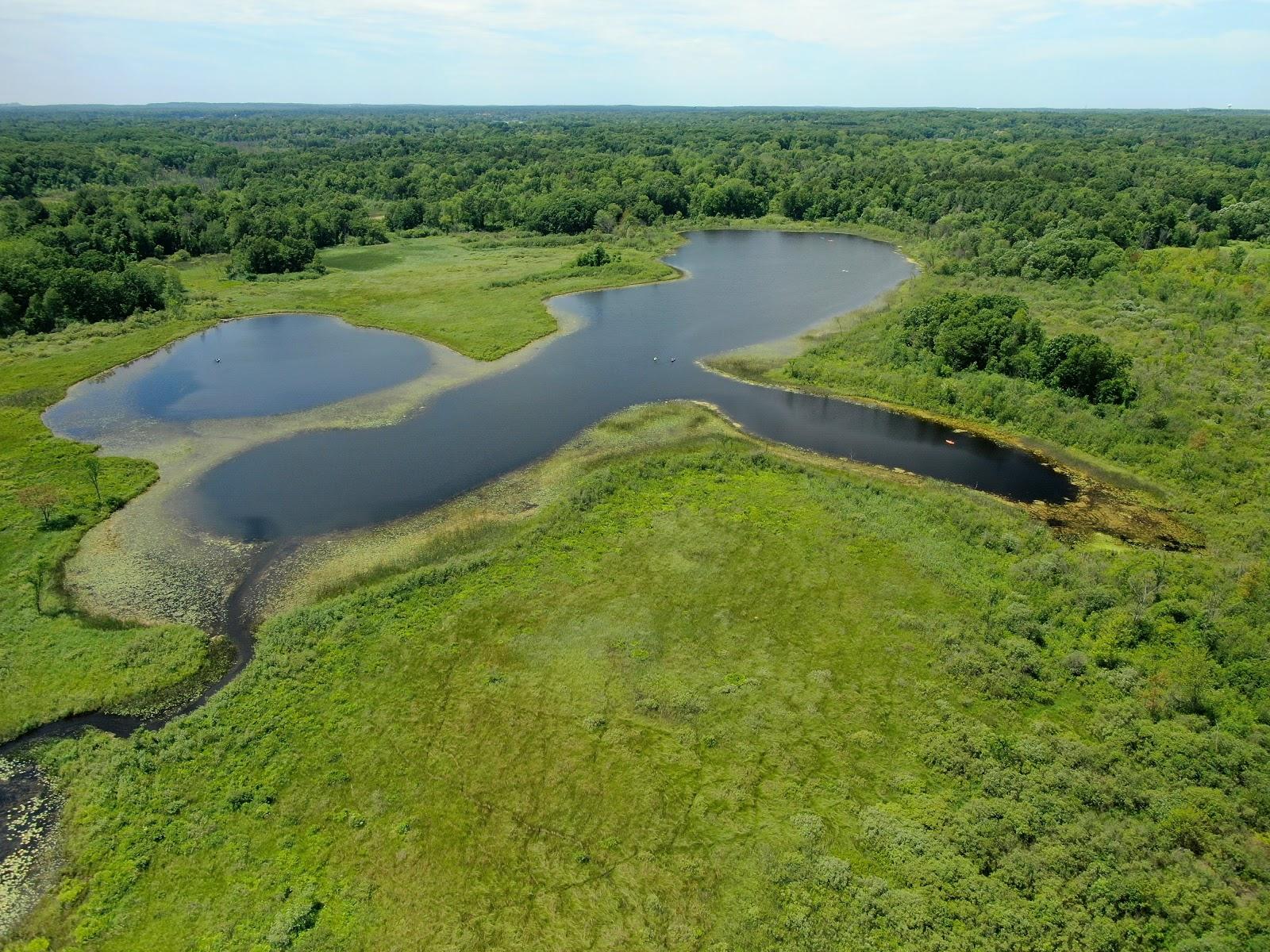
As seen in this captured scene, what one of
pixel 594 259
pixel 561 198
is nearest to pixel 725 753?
pixel 594 259

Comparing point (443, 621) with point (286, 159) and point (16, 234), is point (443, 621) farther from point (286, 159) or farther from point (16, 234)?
point (286, 159)

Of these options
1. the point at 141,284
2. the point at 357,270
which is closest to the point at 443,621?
the point at 141,284

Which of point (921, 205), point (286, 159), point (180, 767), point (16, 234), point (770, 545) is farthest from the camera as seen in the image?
point (286, 159)

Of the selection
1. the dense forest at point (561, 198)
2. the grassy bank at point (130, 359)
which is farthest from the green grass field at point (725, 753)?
the dense forest at point (561, 198)

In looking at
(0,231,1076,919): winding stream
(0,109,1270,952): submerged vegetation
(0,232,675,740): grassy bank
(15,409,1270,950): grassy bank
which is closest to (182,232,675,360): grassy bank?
(0,232,675,740): grassy bank

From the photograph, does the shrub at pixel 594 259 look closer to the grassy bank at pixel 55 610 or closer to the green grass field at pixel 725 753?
the grassy bank at pixel 55 610

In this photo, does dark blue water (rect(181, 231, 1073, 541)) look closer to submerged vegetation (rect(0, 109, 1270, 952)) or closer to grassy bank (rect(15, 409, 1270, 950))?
submerged vegetation (rect(0, 109, 1270, 952))
